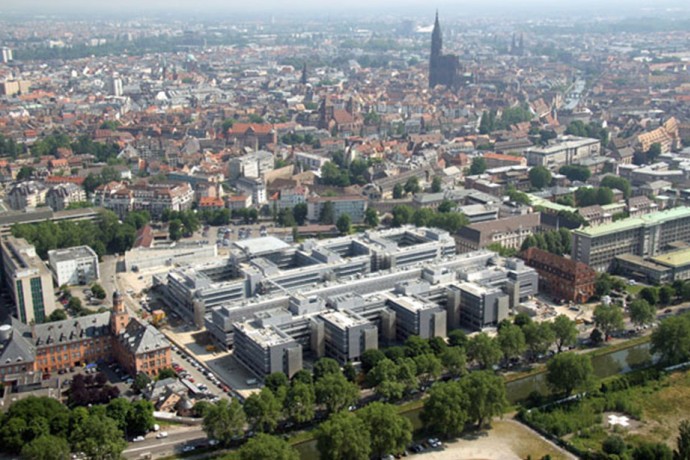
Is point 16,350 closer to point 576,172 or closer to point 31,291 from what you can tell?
point 31,291

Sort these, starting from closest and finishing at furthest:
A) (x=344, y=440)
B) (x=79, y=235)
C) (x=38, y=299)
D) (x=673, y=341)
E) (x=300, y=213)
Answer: (x=344, y=440)
(x=673, y=341)
(x=38, y=299)
(x=79, y=235)
(x=300, y=213)

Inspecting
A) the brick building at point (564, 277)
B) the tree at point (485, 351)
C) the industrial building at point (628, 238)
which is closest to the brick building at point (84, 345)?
the tree at point (485, 351)

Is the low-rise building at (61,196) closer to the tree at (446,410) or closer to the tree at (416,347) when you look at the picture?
the tree at (416,347)

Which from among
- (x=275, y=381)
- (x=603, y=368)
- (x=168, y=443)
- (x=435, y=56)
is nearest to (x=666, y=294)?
(x=603, y=368)

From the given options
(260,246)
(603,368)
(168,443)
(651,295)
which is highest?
(260,246)

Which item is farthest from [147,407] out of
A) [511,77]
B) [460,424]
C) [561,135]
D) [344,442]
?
[511,77]

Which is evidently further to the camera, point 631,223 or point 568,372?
point 631,223

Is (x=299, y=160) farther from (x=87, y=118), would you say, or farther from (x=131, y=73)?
(x=131, y=73)
